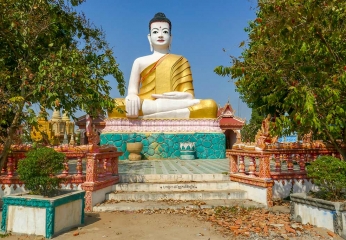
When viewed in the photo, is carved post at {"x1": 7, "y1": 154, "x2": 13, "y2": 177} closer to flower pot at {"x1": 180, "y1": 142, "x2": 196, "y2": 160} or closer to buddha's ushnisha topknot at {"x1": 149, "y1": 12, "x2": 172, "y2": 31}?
flower pot at {"x1": 180, "y1": 142, "x2": 196, "y2": 160}

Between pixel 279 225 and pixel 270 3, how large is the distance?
383 centimetres

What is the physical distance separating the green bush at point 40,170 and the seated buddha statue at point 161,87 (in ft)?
30.6

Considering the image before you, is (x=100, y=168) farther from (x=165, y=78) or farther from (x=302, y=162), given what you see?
(x=165, y=78)

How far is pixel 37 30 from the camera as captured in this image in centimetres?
671

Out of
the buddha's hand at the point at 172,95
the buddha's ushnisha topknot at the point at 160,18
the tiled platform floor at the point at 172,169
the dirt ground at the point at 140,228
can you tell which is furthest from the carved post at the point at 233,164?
the buddha's ushnisha topknot at the point at 160,18

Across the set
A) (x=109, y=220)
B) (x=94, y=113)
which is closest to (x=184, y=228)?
(x=109, y=220)

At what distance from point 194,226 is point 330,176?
2464mm

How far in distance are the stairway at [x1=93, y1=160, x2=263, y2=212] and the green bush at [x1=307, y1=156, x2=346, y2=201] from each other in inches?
70.6

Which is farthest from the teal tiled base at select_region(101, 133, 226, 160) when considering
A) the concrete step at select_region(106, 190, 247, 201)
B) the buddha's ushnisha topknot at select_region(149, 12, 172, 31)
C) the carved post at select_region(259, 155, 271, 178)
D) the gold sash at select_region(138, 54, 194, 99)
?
the carved post at select_region(259, 155, 271, 178)

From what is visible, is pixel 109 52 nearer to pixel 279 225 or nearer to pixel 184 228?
pixel 184 228

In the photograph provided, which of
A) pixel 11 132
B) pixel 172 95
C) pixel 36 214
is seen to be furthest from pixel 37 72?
pixel 172 95

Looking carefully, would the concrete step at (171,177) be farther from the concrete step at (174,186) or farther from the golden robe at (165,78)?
the golden robe at (165,78)

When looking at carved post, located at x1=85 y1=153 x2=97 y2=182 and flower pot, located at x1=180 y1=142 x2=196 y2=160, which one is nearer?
carved post, located at x1=85 y1=153 x2=97 y2=182

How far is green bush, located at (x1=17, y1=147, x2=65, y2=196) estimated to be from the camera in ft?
17.9
